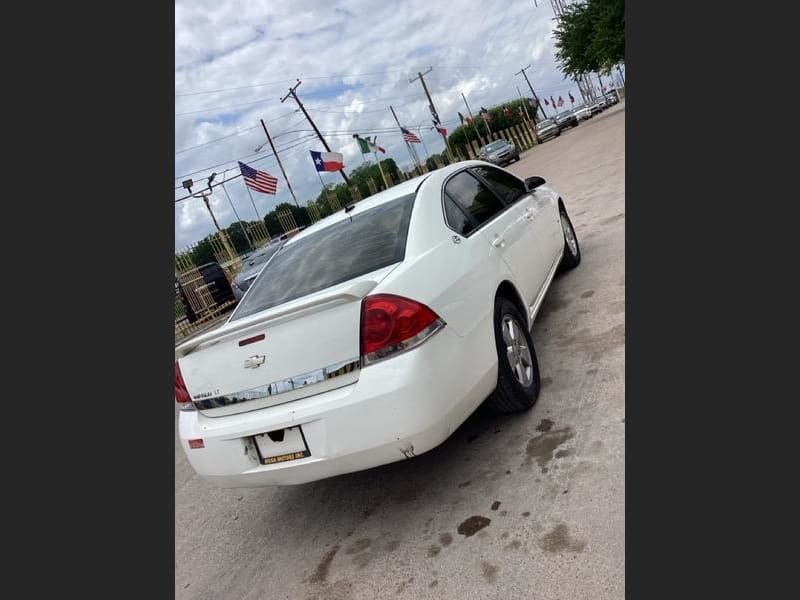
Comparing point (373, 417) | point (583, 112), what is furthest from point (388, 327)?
point (583, 112)

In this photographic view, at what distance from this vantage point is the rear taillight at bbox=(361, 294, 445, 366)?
2.58m

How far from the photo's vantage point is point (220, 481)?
9.64ft

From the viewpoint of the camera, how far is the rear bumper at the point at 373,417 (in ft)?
8.28

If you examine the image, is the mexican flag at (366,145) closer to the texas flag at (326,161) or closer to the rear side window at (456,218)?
the texas flag at (326,161)

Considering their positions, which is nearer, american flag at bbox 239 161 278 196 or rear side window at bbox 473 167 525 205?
rear side window at bbox 473 167 525 205

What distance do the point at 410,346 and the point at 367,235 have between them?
3.79ft

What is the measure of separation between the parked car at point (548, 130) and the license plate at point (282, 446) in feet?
133

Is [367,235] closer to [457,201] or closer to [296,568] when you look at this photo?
[457,201]

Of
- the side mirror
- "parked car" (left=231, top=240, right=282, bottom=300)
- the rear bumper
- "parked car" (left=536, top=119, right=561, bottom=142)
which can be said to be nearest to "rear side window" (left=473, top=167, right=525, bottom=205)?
the side mirror

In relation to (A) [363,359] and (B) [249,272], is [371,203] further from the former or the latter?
(B) [249,272]

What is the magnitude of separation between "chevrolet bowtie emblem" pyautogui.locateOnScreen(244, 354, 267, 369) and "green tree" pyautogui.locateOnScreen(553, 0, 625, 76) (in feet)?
82.0

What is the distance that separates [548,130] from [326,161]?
843 inches

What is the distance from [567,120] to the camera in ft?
142

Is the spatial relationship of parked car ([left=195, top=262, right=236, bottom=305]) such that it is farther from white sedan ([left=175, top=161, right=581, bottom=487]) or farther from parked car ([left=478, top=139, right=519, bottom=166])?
parked car ([left=478, top=139, right=519, bottom=166])
